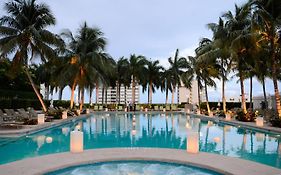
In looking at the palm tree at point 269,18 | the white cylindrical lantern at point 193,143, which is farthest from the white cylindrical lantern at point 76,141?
the palm tree at point 269,18

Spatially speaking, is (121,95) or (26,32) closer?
(26,32)

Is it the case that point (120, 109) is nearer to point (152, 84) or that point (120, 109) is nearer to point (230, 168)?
point (152, 84)

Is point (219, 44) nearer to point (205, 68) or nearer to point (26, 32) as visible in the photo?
point (205, 68)

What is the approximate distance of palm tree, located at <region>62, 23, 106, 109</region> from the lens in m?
28.4

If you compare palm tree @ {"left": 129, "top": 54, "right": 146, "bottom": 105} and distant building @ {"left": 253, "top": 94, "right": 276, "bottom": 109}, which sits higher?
palm tree @ {"left": 129, "top": 54, "right": 146, "bottom": 105}

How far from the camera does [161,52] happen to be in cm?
5409

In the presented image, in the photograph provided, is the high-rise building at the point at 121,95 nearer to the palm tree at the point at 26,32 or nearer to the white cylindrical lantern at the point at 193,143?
the palm tree at the point at 26,32

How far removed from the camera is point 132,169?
7246 millimetres

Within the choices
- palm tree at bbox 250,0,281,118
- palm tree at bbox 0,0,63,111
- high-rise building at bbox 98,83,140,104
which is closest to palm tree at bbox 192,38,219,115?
palm tree at bbox 250,0,281,118

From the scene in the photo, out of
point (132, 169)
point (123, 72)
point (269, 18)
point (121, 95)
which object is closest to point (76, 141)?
point (132, 169)

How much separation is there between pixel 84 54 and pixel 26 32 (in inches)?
362

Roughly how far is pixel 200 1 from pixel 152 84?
22.8 meters

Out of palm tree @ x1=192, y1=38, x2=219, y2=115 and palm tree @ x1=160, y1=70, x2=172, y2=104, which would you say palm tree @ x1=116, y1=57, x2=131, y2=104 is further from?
palm tree @ x1=192, y1=38, x2=219, y2=115

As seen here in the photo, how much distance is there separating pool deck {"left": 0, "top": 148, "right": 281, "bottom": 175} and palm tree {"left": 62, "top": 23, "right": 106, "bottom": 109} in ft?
66.2
